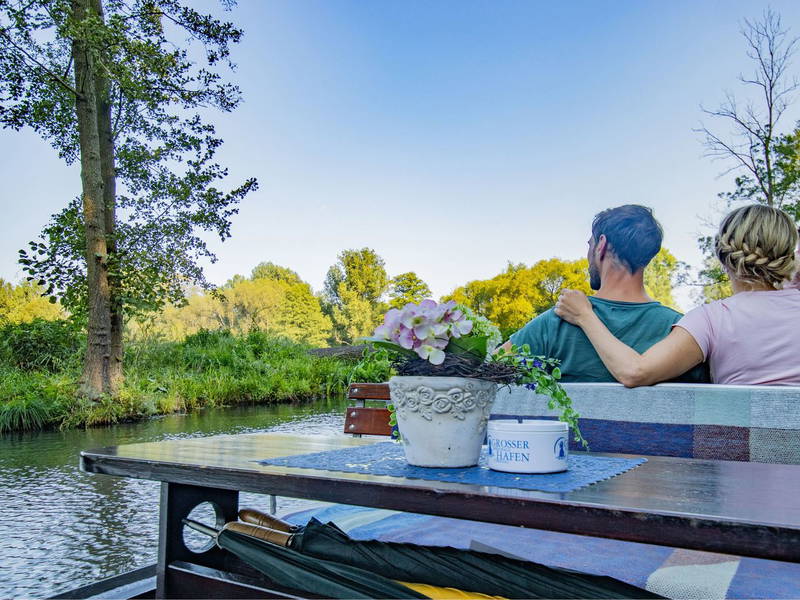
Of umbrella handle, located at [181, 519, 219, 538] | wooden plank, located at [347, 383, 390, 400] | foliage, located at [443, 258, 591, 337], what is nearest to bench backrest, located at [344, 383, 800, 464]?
umbrella handle, located at [181, 519, 219, 538]

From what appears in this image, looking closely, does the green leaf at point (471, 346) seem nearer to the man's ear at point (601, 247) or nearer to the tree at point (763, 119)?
the man's ear at point (601, 247)

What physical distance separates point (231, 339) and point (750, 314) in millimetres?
12513

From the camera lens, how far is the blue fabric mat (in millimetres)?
956

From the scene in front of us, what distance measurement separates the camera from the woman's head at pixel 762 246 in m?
1.66

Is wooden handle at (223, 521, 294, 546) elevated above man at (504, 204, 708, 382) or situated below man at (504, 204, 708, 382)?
below

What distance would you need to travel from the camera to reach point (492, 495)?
0.86 metres

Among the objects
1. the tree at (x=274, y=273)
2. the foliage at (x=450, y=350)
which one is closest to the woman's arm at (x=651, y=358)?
the foliage at (x=450, y=350)

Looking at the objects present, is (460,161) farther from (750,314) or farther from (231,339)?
(750,314)

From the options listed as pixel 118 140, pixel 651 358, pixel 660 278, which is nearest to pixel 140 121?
pixel 118 140

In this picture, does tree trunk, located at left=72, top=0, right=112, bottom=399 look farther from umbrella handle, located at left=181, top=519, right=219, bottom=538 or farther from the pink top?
the pink top

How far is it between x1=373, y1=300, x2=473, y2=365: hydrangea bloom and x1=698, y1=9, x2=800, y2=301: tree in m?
15.7

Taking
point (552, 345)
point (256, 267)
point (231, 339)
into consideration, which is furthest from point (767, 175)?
point (256, 267)

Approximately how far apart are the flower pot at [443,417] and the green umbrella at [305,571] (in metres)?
0.29

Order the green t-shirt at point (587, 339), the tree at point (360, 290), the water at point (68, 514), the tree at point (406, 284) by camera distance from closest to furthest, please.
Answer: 1. the green t-shirt at point (587, 339)
2. the water at point (68, 514)
3. the tree at point (406, 284)
4. the tree at point (360, 290)
